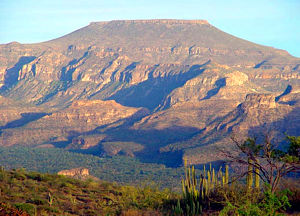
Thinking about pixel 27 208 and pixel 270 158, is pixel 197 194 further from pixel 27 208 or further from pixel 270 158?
pixel 27 208

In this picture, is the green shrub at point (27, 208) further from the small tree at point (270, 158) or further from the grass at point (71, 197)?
the small tree at point (270, 158)

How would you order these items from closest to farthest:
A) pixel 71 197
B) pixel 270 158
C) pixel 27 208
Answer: pixel 27 208
pixel 270 158
pixel 71 197

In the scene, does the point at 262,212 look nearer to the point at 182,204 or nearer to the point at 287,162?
the point at 287,162

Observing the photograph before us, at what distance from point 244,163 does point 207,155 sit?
14594 cm

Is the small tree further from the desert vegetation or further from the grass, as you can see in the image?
the grass

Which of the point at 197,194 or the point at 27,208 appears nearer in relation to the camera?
the point at 27,208

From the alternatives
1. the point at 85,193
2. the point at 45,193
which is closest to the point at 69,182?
the point at 85,193

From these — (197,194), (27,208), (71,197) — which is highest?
(27,208)

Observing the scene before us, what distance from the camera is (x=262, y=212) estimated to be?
22.9 metres

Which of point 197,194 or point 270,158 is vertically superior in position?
point 270,158

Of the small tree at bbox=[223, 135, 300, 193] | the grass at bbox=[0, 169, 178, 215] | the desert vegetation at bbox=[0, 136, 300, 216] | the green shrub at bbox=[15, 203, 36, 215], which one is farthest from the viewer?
the grass at bbox=[0, 169, 178, 215]

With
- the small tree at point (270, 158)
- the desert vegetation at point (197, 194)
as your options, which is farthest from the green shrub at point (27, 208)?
the small tree at point (270, 158)

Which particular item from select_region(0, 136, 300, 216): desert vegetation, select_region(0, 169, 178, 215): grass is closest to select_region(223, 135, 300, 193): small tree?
select_region(0, 136, 300, 216): desert vegetation

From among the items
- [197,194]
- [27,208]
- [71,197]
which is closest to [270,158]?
[197,194]
